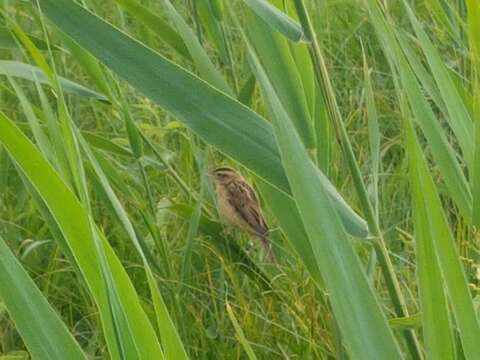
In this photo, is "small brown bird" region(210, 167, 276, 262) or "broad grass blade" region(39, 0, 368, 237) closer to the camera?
"broad grass blade" region(39, 0, 368, 237)

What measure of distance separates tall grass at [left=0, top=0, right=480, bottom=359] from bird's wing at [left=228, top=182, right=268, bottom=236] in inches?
2.7

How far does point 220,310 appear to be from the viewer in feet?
10.3

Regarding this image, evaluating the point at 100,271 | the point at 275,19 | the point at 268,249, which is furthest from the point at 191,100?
the point at 268,249

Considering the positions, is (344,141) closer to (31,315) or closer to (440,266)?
(440,266)

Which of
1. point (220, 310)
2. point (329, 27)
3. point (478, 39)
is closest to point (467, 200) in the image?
point (478, 39)

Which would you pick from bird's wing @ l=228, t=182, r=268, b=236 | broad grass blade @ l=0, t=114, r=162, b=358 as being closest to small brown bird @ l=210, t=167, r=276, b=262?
bird's wing @ l=228, t=182, r=268, b=236

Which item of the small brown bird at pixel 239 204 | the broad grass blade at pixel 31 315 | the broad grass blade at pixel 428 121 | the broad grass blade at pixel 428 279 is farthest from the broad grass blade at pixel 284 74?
the small brown bird at pixel 239 204

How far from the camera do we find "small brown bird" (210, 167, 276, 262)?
3057 millimetres

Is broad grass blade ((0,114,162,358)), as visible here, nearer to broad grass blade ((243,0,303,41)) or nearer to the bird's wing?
broad grass blade ((243,0,303,41))

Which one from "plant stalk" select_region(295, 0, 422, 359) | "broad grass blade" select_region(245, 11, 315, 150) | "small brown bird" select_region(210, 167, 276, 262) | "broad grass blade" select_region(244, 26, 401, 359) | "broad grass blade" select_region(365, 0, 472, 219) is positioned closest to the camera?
"broad grass blade" select_region(244, 26, 401, 359)

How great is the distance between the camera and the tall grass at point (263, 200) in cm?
152

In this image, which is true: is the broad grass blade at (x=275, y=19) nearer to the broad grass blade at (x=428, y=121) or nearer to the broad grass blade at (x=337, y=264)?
the broad grass blade at (x=428, y=121)

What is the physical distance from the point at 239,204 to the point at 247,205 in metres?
0.07

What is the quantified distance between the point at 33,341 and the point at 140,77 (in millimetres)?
464
